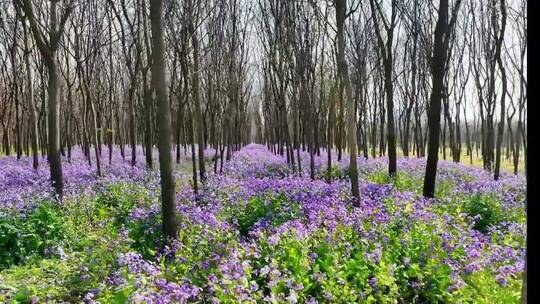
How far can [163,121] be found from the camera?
280 inches

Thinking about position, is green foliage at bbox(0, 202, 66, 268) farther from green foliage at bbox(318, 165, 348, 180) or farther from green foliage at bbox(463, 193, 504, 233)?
green foliage at bbox(318, 165, 348, 180)

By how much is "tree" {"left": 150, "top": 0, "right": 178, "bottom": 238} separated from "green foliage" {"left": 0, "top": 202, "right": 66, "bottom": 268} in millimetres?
Answer: 1865

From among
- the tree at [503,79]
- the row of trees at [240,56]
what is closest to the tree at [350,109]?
the row of trees at [240,56]

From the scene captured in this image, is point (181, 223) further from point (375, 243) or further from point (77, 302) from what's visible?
point (375, 243)

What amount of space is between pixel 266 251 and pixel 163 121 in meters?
2.71

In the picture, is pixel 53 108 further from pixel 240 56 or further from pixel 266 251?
pixel 240 56

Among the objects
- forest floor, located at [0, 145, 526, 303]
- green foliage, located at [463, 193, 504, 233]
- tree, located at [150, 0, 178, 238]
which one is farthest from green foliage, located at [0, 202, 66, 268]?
green foliage, located at [463, 193, 504, 233]

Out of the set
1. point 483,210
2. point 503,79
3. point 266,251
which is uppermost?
point 503,79

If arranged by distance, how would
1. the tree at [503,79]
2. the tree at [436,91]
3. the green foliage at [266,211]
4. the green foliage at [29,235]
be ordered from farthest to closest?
1. the tree at [503,79]
2. the tree at [436,91]
3. the green foliage at [266,211]
4. the green foliage at [29,235]

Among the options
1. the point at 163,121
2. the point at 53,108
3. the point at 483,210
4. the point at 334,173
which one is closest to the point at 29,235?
the point at 163,121

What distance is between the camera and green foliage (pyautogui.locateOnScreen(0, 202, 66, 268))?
7.07 m

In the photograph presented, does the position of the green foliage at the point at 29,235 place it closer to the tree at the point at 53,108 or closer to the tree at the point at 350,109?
the tree at the point at 53,108

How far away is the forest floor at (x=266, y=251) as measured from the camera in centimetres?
471

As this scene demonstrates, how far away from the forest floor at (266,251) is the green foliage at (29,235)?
0.06 feet
